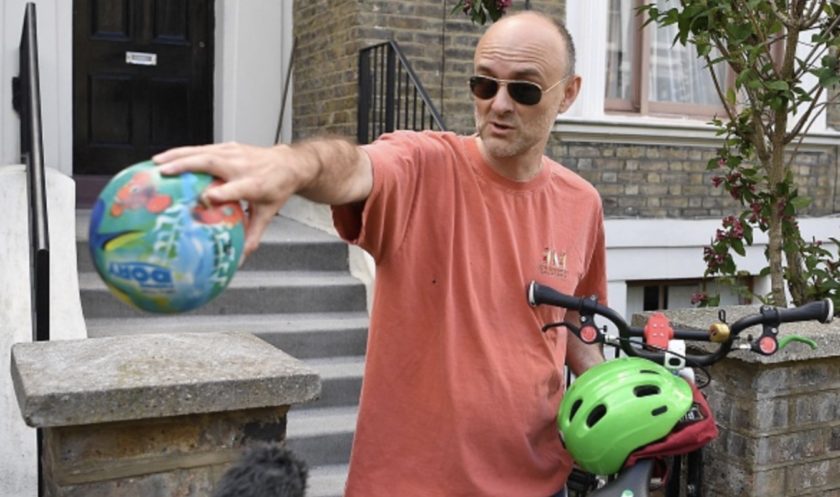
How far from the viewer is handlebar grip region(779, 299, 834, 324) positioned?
250 centimetres

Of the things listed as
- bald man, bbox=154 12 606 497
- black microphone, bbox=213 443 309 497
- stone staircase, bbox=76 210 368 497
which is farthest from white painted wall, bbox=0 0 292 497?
black microphone, bbox=213 443 309 497

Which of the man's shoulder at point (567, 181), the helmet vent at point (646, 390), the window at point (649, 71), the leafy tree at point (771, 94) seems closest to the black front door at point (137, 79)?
the window at point (649, 71)

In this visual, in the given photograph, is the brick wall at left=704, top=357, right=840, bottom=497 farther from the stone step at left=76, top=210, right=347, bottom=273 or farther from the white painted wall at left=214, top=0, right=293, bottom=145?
the white painted wall at left=214, top=0, right=293, bottom=145

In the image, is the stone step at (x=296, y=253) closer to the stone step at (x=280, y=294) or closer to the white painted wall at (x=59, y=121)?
the stone step at (x=280, y=294)

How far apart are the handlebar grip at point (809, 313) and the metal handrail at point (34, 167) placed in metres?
2.79

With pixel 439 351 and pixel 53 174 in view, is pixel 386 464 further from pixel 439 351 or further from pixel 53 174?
pixel 53 174

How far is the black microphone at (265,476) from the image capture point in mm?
1455

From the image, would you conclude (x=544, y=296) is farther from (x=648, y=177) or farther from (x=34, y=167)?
(x=648, y=177)

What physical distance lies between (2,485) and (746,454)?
2969 mm

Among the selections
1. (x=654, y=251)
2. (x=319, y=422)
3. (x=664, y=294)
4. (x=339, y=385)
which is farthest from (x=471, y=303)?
(x=664, y=294)

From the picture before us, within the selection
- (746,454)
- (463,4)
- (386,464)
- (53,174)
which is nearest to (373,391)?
(386,464)

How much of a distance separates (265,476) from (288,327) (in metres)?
4.35

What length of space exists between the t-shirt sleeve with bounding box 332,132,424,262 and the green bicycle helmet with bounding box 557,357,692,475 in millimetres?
558

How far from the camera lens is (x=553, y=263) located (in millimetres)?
2381
